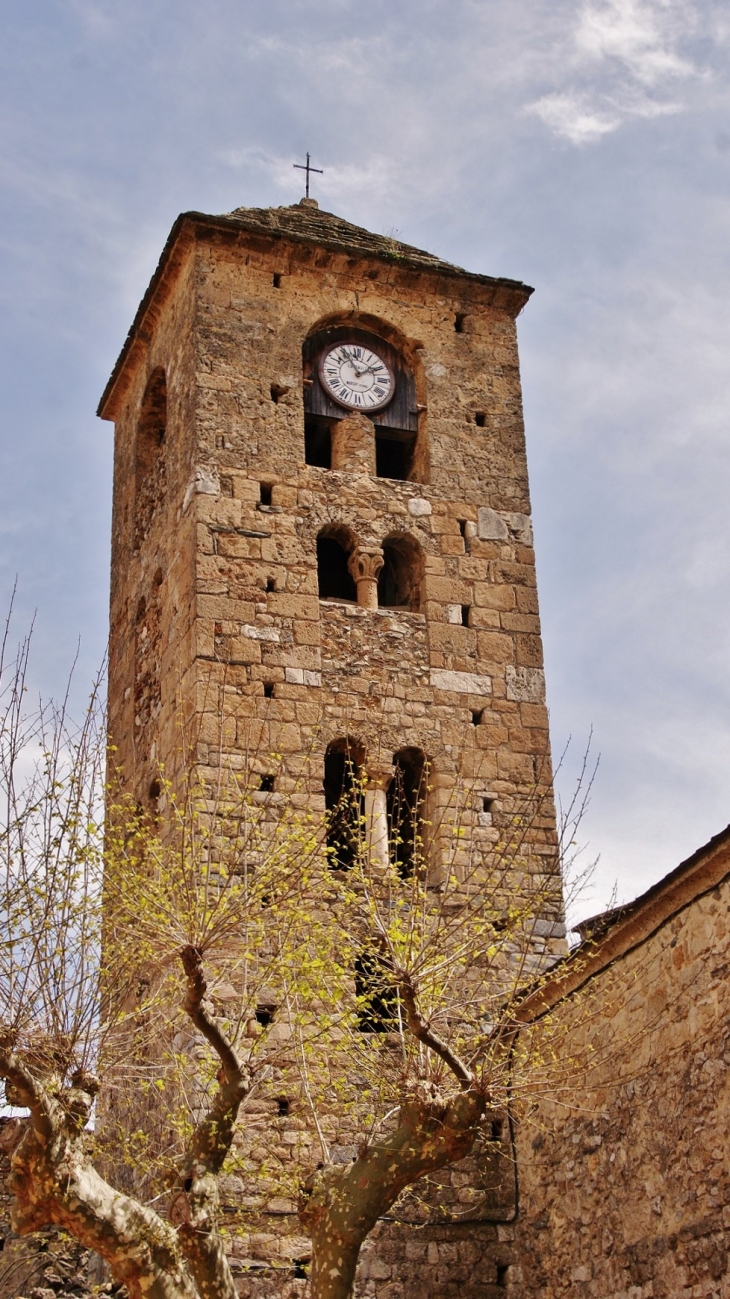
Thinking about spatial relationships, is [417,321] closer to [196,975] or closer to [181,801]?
[181,801]

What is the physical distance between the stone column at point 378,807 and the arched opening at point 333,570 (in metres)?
2.01

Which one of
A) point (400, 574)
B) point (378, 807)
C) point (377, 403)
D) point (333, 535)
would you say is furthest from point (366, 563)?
point (378, 807)

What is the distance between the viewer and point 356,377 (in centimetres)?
1747

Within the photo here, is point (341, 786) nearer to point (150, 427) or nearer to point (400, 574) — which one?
point (400, 574)

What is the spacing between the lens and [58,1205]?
9.35m

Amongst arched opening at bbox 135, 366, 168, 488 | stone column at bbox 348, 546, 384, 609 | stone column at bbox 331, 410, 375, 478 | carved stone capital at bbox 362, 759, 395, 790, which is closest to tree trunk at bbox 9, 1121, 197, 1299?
carved stone capital at bbox 362, 759, 395, 790

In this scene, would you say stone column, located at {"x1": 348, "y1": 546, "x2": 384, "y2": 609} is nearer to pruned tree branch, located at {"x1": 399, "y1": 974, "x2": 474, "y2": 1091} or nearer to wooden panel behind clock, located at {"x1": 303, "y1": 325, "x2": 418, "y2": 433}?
wooden panel behind clock, located at {"x1": 303, "y1": 325, "x2": 418, "y2": 433}

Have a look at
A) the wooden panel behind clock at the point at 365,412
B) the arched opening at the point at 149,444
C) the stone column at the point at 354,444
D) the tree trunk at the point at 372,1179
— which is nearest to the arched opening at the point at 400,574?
the stone column at the point at 354,444

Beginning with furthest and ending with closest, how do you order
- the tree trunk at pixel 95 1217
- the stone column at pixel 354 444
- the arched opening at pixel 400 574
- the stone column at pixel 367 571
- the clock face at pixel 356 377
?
the clock face at pixel 356 377
the stone column at pixel 354 444
the arched opening at pixel 400 574
the stone column at pixel 367 571
the tree trunk at pixel 95 1217

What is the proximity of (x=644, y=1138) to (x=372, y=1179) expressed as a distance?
2.31 metres

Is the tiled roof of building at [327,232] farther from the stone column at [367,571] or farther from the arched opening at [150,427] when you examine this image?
the stone column at [367,571]

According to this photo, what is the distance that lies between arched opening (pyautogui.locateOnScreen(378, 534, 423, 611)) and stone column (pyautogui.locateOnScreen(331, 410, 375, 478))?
716 millimetres

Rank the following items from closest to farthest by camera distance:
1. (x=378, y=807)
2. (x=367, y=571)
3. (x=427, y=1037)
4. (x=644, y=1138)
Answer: (x=427, y=1037)
(x=644, y=1138)
(x=378, y=807)
(x=367, y=571)

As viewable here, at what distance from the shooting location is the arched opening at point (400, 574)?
655 inches
